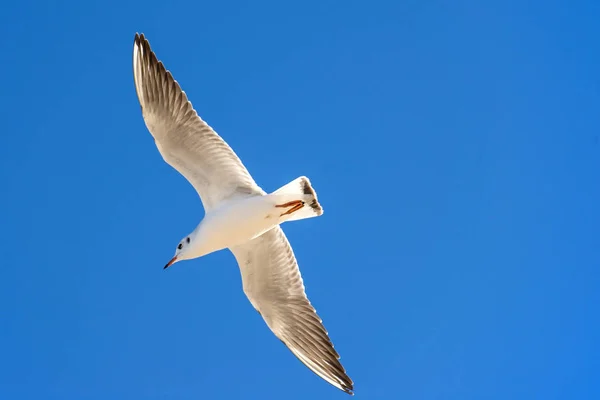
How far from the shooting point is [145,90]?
31.0ft

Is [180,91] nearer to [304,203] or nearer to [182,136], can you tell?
[182,136]

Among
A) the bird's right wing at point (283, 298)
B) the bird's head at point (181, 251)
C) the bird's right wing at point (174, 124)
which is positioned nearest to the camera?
the bird's right wing at point (174, 124)

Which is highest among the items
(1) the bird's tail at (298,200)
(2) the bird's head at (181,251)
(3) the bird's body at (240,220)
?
(1) the bird's tail at (298,200)

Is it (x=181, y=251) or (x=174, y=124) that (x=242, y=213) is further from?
(x=174, y=124)

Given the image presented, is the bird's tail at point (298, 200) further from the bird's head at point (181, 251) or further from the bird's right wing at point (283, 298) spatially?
the bird's head at point (181, 251)

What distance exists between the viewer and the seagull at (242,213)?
9477mm

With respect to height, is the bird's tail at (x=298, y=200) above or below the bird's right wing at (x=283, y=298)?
above

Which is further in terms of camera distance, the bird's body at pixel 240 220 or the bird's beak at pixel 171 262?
the bird's beak at pixel 171 262

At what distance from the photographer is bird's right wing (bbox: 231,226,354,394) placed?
10.1m

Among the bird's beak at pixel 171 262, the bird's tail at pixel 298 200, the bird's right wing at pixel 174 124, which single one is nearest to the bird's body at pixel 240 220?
the bird's tail at pixel 298 200

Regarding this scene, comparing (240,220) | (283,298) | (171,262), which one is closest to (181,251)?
(171,262)

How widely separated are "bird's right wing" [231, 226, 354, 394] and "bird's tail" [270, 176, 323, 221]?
23.7 inches

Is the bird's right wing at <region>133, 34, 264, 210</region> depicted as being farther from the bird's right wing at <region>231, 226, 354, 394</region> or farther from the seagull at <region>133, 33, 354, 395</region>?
the bird's right wing at <region>231, 226, 354, 394</region>

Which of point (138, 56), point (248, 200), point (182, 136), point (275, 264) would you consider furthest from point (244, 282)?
point (138, 56)
